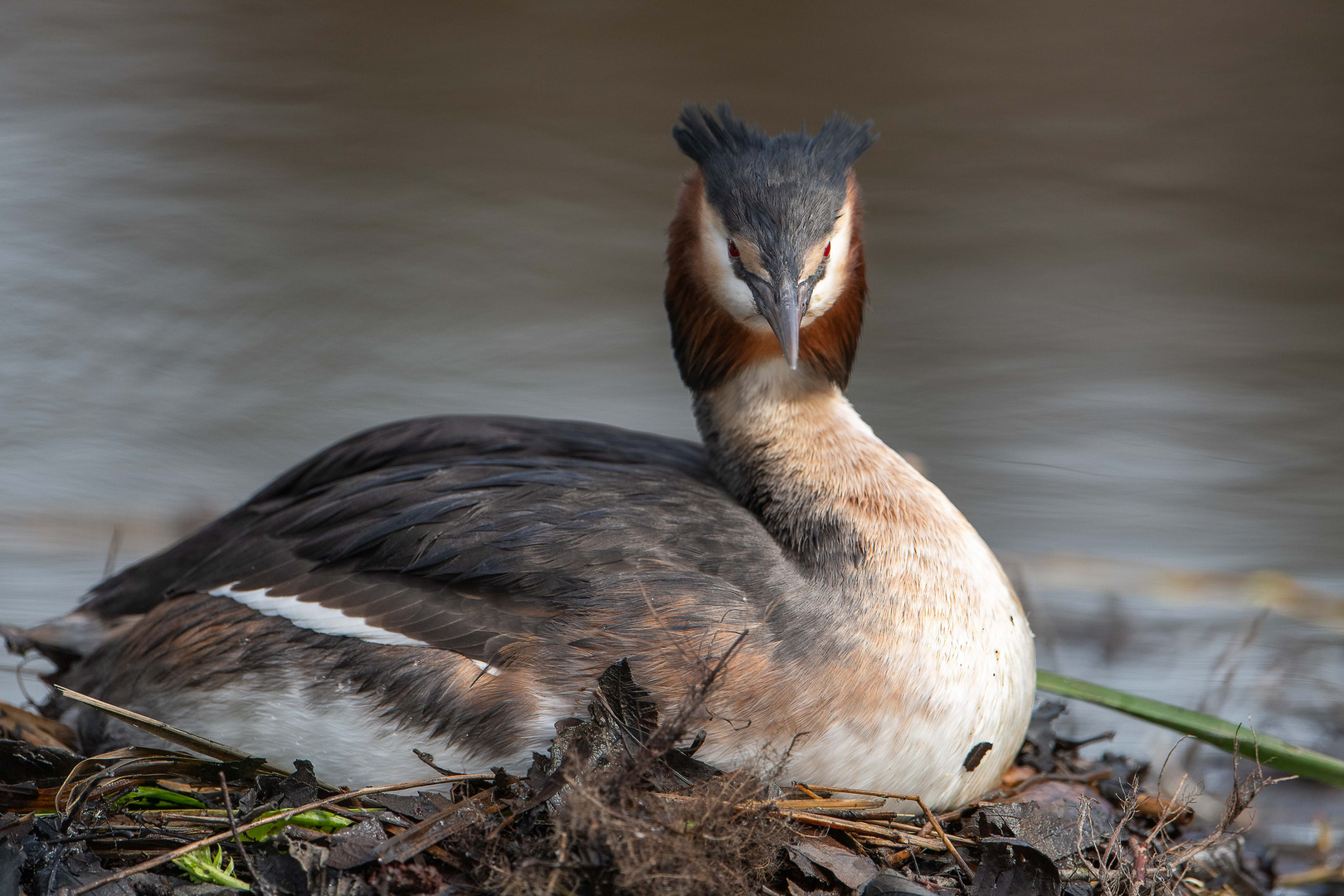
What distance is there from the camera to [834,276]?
118 inches

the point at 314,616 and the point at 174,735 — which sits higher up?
the point at 314,616

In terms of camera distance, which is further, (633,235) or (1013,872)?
(633,235)

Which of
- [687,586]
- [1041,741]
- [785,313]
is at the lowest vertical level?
[1041,741]

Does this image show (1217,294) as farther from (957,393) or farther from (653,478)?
(653,478)

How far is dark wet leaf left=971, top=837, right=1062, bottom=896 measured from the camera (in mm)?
2344

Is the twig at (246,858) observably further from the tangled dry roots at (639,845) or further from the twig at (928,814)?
the twig at (928,814)

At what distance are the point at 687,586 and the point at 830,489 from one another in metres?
0.52

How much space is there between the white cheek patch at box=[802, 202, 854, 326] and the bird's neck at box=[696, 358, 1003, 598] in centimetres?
20

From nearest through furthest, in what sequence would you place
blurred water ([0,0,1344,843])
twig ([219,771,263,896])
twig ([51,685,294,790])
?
twig ([219,771,263,896]) < twig ([51,685,294,790]) < blurred water ([0,0,1344,843])

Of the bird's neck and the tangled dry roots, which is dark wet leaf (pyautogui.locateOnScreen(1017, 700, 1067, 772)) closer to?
the bird's neck

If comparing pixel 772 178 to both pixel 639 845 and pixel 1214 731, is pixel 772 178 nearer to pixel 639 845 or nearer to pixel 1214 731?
pixel 639 845

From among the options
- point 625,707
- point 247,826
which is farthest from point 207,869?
point 625,707

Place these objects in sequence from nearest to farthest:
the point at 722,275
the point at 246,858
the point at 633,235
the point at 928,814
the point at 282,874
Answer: the point at 246,858 < the point at 282,874 < the point at 928,814 < the point at 722,275 < the point at 633,235

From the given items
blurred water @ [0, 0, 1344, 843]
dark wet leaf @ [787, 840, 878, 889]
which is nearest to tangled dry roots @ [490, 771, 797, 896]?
dark wet leaf @ [787, 840, 878, 889]
